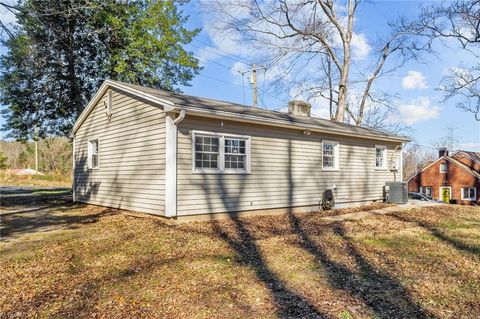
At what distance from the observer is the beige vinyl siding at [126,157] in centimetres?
949

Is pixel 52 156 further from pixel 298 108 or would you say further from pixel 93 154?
pixel 298 108

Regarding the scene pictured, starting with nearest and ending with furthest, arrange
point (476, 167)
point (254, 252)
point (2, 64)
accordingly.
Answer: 1. point (254, 252)
2. point (2, 64)
3. point (476, 167)

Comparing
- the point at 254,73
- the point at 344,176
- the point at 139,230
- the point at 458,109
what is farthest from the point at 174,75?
the point at 458,109

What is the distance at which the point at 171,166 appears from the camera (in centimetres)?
895

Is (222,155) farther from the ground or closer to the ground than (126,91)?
closer to the ground

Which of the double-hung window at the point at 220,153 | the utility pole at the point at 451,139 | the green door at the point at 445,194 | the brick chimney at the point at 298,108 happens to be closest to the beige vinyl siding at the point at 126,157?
the double-hung window at the point at 220,153

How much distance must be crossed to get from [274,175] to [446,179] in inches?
1274

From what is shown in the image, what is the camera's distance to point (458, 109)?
21.9 meters

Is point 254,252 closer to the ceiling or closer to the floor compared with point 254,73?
closer to the floor

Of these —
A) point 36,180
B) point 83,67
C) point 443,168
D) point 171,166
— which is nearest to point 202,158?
point 171,166

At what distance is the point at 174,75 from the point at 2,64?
8.99 metres

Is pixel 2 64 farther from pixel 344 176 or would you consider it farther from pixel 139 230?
pixel 344 176

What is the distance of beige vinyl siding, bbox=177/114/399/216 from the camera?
934cm

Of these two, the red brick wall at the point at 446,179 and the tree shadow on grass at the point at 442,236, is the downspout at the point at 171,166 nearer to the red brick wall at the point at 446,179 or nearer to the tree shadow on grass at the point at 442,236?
the tree shadow on grass at the point at 442,236
